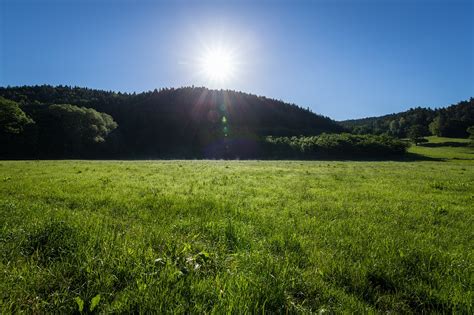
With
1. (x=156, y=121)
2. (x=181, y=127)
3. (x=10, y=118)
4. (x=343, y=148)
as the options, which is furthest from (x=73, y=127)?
(x=343, y=148)

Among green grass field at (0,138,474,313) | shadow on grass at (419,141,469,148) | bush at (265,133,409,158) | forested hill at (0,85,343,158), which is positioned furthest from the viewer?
shadow on grass at (419,141,469,148)

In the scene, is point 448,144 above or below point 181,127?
below

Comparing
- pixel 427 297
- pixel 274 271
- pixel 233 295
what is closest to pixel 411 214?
pixel 427 297

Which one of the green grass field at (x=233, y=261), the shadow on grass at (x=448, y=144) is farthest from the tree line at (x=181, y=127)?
the green grass field at (x=233, y=261)

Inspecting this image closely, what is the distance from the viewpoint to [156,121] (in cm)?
14225

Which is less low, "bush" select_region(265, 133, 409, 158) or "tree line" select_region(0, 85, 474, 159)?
"tree line" select_region(0, 85, 474, 159)

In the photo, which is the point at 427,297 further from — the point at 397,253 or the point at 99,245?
the point at 99,245

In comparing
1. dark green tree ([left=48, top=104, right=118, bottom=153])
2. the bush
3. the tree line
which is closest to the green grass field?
the bush

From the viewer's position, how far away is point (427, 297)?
13.1 ft

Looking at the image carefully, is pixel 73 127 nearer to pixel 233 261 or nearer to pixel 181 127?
pixel 181 127

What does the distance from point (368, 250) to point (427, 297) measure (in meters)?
1.62

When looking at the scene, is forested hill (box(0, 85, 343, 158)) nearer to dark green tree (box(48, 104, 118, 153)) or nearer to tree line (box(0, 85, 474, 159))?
dark green tree (box(48, 104, 118, 153))

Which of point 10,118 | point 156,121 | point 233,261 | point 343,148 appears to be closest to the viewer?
point 233,261

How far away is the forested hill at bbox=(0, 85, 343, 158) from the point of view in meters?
84.1
